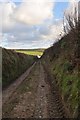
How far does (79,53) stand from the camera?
21.5 metres

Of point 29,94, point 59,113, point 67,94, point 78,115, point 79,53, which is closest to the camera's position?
point 78,115

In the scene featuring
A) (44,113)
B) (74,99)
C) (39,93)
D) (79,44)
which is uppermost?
(79,44)

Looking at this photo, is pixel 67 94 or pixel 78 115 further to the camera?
pixel 67 94

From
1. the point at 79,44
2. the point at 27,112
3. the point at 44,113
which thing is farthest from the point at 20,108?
the point at 79,44

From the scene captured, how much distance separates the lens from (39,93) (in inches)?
924

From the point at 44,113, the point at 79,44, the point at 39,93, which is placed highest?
the point at 79,44

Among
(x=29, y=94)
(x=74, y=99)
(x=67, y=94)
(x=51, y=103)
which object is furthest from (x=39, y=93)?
(x=74, y=99)

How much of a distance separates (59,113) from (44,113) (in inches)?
34.5

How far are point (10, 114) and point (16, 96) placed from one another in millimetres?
6186

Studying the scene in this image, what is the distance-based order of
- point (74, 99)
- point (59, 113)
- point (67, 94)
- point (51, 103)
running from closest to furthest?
point (74, 99) → point (59, 113) → point (67, 94) → point (51, 103)

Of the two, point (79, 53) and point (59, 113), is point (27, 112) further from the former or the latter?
point (79, 53)

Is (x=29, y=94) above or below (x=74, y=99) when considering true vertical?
below

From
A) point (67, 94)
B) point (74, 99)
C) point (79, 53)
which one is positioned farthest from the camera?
point (79, 53)

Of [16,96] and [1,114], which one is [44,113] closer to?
[1,114]
